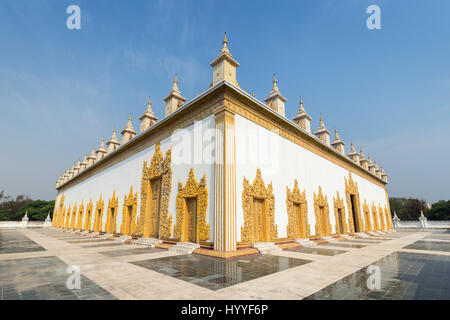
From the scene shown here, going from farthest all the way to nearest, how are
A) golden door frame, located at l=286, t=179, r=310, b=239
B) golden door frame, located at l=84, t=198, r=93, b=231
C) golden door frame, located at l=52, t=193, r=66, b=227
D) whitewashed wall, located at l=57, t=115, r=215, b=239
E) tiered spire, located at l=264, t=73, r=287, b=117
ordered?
1. golden door frame, located at l=52, t=193, r=66, b=227
2. golden door frame, located at l=84, t=198, r=93, b=231
3. tiered spire, located at l=264, t=73, r=287, b=117
4. golden door frame, located at l=286, t=179, r=310, b=239
5. whitewashed wall, located at l=57, t=115, r=215, b=239

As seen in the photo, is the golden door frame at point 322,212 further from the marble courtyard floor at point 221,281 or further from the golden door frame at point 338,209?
the marble courtyard floor at point 221,281

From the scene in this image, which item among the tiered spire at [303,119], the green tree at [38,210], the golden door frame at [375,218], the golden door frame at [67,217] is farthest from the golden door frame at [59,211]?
the golden door frame at [375,218]

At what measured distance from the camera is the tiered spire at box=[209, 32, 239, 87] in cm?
902

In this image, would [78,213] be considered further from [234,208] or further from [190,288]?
[190,288]

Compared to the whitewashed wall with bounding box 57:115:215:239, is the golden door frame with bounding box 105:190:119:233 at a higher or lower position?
lower

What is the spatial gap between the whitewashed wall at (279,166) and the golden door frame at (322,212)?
420mm

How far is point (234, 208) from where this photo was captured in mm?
8070

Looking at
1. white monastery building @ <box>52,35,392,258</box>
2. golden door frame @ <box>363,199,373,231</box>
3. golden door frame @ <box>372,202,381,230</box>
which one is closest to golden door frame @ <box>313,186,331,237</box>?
white monastery building @ <box>52,35,392,258</box>

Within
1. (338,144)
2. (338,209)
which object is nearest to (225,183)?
(338,209)

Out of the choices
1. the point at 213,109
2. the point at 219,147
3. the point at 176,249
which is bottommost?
the point at 176,249

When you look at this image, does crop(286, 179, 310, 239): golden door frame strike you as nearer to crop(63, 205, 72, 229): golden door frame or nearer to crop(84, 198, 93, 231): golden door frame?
crop(84, 198, 93, 231): golden door frame

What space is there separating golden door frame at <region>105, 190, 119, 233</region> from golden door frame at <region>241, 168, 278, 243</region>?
11046mm
